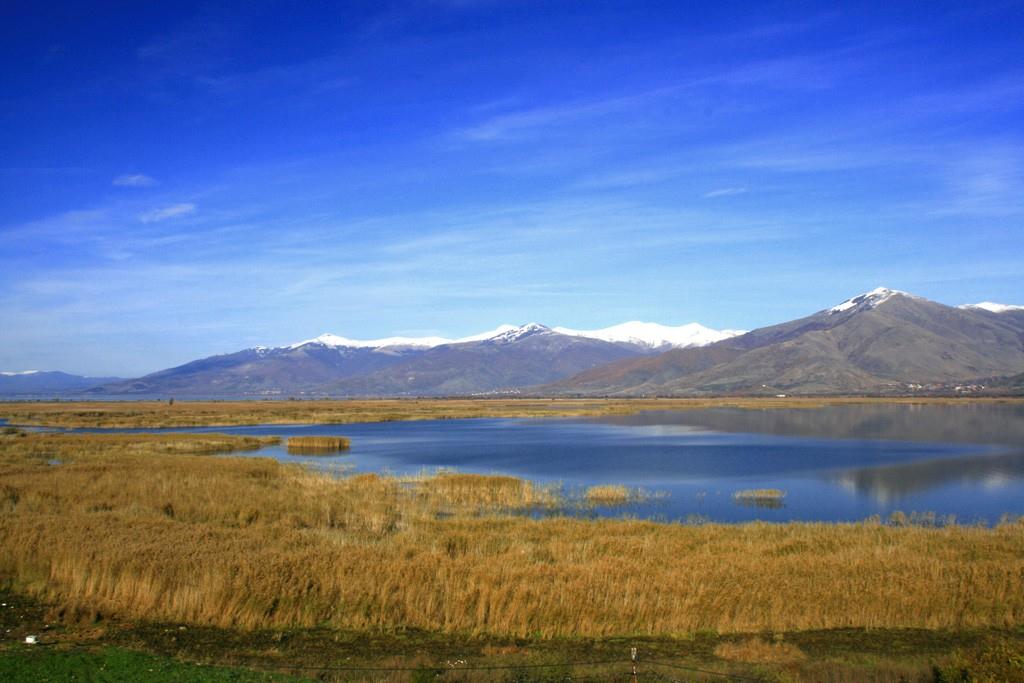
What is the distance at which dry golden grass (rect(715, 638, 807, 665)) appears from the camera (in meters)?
13.6

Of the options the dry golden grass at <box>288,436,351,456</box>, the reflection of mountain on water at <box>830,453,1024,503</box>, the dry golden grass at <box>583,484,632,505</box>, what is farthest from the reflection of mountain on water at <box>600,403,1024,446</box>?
the dry golden grass at <box>583,484,632,505</box>

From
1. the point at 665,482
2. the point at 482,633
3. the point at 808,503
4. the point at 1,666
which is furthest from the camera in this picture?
the point at 665,482

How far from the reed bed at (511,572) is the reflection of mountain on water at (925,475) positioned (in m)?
13.6

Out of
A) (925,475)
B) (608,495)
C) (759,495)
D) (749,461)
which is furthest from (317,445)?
(925,475)

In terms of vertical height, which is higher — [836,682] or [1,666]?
[1,666]

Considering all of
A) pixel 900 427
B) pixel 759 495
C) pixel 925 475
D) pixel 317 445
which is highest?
pixel 317 445

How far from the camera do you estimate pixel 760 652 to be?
13.9 m

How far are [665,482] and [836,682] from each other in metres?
28.9

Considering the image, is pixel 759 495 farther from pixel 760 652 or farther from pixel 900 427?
pixel 900 427

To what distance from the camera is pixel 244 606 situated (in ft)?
50.8

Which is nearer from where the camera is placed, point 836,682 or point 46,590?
point 836,682

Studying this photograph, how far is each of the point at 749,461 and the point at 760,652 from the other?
1587 inches

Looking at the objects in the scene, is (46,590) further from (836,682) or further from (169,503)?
(836,682)

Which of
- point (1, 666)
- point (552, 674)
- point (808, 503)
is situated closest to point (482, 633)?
point (552, 674)
